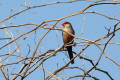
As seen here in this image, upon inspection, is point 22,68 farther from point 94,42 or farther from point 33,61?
point 94,42

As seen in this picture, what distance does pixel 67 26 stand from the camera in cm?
522

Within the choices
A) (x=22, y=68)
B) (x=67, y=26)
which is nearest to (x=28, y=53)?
(x=22, y=68)

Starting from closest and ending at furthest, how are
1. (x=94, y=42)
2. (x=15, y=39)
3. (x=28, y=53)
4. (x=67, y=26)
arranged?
(x=94, y=42) < (x=15, y=39) < (x=28, y=53) < (x=67, y=26)

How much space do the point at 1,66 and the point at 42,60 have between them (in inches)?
14.4

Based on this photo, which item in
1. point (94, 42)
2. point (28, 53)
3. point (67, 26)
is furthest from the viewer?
point (67, 26)

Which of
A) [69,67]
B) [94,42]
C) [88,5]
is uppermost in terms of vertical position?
[88,5]

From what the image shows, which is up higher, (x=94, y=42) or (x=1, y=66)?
(x=94, y=42)

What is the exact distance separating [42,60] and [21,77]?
239mm

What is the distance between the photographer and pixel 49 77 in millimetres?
2477

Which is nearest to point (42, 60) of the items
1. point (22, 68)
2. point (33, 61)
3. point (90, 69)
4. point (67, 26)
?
point (33, 61)

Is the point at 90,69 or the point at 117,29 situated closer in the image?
the point at 117,29

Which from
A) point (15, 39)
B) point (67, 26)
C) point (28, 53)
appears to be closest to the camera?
point (15, 39)

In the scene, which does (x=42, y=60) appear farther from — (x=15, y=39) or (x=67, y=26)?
(x=67, y=26)

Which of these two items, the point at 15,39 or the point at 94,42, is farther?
the point at 15,39
